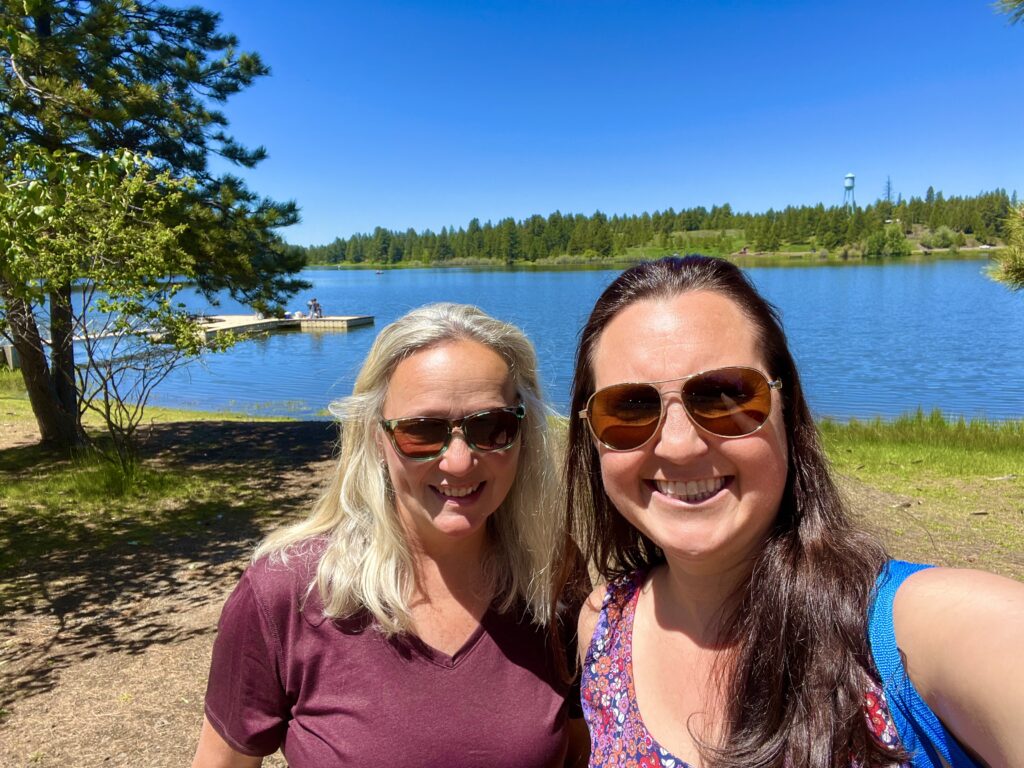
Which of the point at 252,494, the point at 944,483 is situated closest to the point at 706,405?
the point at 252,494

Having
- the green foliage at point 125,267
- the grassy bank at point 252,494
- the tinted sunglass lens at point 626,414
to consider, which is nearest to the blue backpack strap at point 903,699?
the tinted sunglass lens at point 626,414

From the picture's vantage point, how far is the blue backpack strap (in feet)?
3.47

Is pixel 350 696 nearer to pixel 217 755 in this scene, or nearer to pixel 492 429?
pixel 217 755

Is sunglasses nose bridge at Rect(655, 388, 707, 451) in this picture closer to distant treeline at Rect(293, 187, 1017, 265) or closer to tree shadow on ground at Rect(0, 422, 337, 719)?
tree shadow on ground at Rect(0, 422, 337, 719)

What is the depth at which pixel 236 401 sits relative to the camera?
834 inches

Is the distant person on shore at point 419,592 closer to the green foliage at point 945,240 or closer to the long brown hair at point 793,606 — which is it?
the long brown hair at point 793,606

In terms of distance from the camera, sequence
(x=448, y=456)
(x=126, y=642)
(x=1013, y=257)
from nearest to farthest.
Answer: (x=448, y=456) < (x=126, y=642) < (x=1013, y=257)

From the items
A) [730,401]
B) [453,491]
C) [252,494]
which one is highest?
[730,401]

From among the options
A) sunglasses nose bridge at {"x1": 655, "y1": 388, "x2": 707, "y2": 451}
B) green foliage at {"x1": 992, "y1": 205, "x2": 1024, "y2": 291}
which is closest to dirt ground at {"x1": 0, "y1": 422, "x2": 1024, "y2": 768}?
sunglasses nose bridge at {"x1": 655, "y1": 388, "x2": 707, "y2": 451}

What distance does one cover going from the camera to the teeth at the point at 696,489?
1.35m

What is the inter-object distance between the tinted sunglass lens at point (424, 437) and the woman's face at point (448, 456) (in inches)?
0.7

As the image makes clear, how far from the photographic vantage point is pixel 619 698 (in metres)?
1.50

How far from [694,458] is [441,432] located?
73 cm

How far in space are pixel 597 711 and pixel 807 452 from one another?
0.72 m
